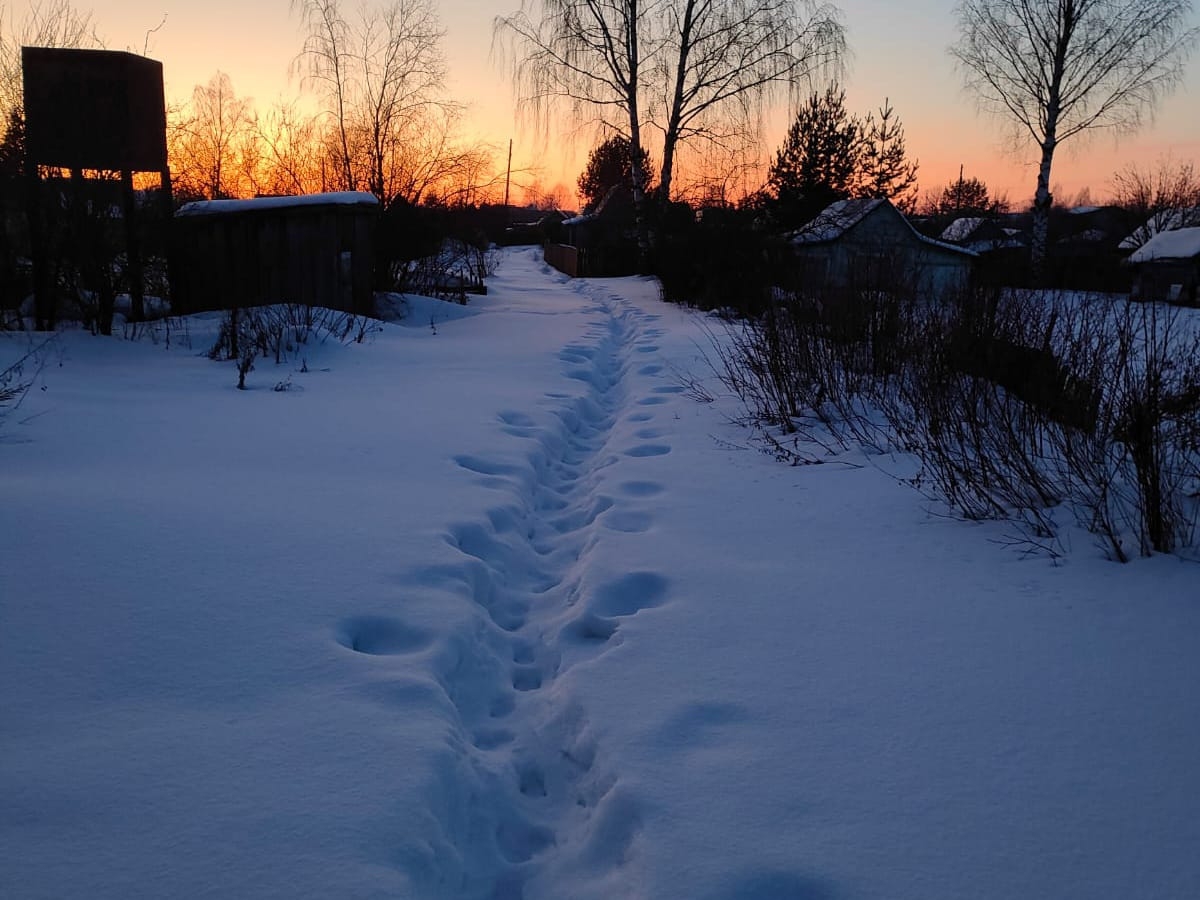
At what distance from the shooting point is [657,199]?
61.1 ft

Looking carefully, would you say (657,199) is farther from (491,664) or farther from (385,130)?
(491,664)

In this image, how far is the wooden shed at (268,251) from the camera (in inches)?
385

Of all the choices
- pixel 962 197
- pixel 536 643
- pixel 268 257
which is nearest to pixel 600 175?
pixel 962 197

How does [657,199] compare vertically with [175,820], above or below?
above

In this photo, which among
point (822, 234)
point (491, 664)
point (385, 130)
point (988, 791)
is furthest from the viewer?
point (822, 234)

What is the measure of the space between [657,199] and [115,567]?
17.2 m

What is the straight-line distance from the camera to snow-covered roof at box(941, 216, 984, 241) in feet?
125

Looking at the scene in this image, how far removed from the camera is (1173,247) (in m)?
24.3

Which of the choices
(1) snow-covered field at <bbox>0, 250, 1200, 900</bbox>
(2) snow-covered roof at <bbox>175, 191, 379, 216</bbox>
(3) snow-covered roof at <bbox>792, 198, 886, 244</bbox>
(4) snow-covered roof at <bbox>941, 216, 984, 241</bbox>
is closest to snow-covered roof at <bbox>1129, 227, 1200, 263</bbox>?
(3) snow-covered roof at <bbox>792, 198, 886, 244</bbox>

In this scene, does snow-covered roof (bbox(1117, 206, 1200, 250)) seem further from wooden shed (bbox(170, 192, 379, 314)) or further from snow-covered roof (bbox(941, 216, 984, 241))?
wooden shed (bbox(170, 192, 379, 314))

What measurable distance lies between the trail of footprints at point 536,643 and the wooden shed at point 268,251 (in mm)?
6193

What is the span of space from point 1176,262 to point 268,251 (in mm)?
25726

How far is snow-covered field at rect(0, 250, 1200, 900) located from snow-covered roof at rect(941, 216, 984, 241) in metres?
38.7

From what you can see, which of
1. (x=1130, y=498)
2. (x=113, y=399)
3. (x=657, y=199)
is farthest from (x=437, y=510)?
(x=657, y=199)
